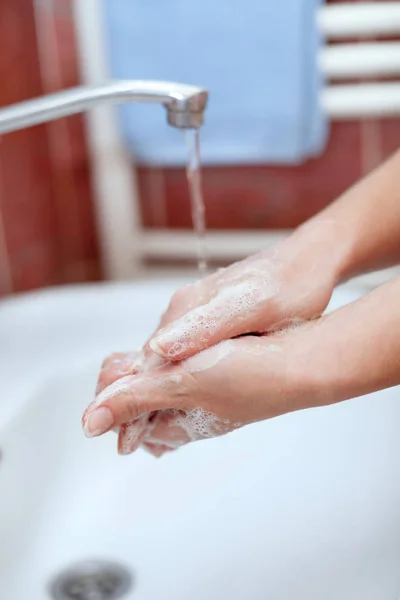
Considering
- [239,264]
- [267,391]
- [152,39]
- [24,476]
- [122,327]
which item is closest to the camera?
[267,391]

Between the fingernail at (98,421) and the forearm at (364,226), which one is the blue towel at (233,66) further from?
the fingernail at (98,421)

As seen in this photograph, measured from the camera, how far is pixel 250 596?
75 cm

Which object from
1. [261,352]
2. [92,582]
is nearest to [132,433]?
[261,352]

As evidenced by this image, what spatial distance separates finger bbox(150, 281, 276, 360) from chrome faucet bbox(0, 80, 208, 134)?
149 millimetres

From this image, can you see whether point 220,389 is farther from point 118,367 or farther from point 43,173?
point 43,173

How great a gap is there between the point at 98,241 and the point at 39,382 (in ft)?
1.82

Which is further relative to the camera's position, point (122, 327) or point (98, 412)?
point (122, 327)

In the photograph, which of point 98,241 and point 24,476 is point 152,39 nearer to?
point 98,241

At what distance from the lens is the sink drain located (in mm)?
801

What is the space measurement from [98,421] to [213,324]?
0.37 feet

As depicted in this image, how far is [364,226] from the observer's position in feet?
2.27

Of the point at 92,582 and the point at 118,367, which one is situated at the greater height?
the point at 118,367

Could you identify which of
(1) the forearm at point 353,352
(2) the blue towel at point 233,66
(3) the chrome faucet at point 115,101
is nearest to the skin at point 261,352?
(1) the forearm at point 353,352

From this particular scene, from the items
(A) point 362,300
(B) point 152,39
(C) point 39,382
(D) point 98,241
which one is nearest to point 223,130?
(B) point 152,39
